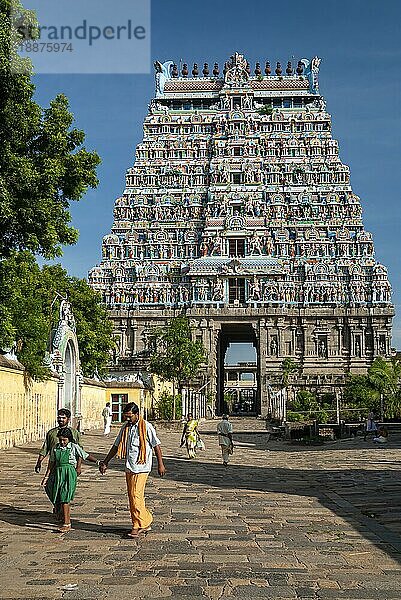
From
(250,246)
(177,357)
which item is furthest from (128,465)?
(250,246)

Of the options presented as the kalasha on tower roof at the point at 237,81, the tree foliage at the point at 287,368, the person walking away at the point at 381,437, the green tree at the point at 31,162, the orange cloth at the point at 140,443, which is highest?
the kalasha on tower roof at the point at 237,81

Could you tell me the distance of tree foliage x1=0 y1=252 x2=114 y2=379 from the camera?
15.6m

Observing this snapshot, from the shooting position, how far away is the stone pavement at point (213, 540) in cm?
665

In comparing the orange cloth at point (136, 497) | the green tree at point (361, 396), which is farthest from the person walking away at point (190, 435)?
the green tree at point (361, 396)

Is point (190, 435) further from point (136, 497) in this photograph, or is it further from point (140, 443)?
point (136, 497)

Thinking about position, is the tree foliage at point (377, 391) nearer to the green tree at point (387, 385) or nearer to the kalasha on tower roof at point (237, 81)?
the green tree at point (387, 385)

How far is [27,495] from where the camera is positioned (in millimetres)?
12383

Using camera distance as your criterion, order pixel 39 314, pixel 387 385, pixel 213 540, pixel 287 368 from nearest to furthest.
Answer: pixel 213 540 → pixel 39 314 → pixel 387 385 → pixel 287 368

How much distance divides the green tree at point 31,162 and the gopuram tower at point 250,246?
38628mm

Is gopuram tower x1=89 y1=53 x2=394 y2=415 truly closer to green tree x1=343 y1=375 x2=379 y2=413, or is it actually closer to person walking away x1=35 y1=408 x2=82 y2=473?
green tree x1=343 y1=375 x2=379 y2=413

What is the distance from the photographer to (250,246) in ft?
202

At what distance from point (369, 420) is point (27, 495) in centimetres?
1826

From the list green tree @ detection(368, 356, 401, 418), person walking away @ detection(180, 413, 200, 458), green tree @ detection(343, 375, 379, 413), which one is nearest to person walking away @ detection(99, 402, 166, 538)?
person walking away @ detection(180, 413, 200, 458)

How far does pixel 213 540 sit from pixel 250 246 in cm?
5354
